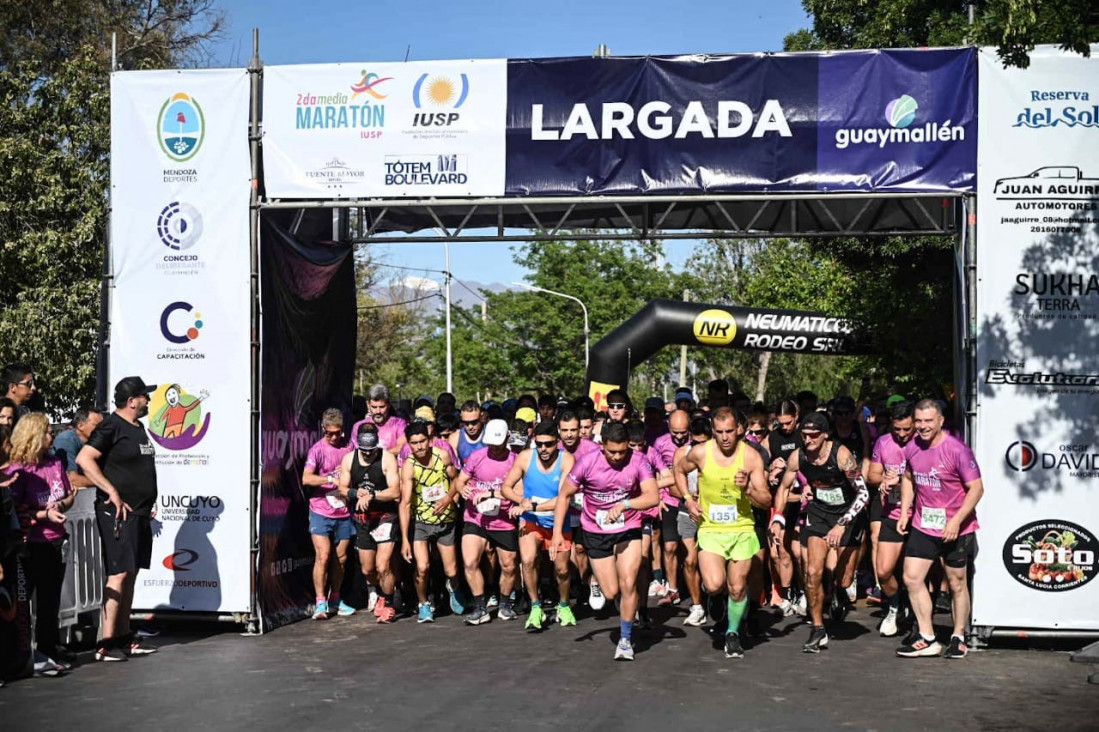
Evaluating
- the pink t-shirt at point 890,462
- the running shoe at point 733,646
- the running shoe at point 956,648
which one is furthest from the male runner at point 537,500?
the running shoe at point 956,648

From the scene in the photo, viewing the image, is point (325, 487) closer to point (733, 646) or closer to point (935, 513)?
point (733, 646)

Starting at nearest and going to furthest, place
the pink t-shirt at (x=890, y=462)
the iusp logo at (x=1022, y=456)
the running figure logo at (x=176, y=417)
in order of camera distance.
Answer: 1. the iusp logo at (x=1022, y=456)
2. the pink t-shirt at (x=890, y=462)
3. the running figure logo at (x=176, y=417)

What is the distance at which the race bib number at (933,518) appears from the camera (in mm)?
10750

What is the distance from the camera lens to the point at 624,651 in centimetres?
1070

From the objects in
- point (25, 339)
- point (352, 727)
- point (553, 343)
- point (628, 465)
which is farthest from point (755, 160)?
point (553, 343)

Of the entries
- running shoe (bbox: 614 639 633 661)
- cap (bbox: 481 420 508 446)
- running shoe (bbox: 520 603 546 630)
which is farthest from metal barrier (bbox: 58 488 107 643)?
running shoe (bbox: 614 639 633 661)

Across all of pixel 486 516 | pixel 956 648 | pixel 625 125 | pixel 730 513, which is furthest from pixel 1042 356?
pixel 486 516

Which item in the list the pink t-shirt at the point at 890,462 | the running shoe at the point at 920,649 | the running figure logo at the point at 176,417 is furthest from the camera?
the running figure logo at the point at 176,417

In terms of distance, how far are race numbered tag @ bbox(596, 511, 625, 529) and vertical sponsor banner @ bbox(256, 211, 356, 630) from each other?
326cm

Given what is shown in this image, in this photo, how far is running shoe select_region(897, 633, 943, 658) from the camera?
35.6ft

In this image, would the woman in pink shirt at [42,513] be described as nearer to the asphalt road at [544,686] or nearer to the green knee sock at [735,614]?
the asphalt road at [544,686]

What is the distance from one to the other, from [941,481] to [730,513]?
1678mm

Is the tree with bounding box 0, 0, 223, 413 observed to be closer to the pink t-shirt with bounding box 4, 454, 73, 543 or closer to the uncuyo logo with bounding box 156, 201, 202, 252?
the uncuyo logo with bounding box 156, 201, 202, 252

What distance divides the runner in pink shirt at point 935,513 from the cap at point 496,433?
3778 millimetres
